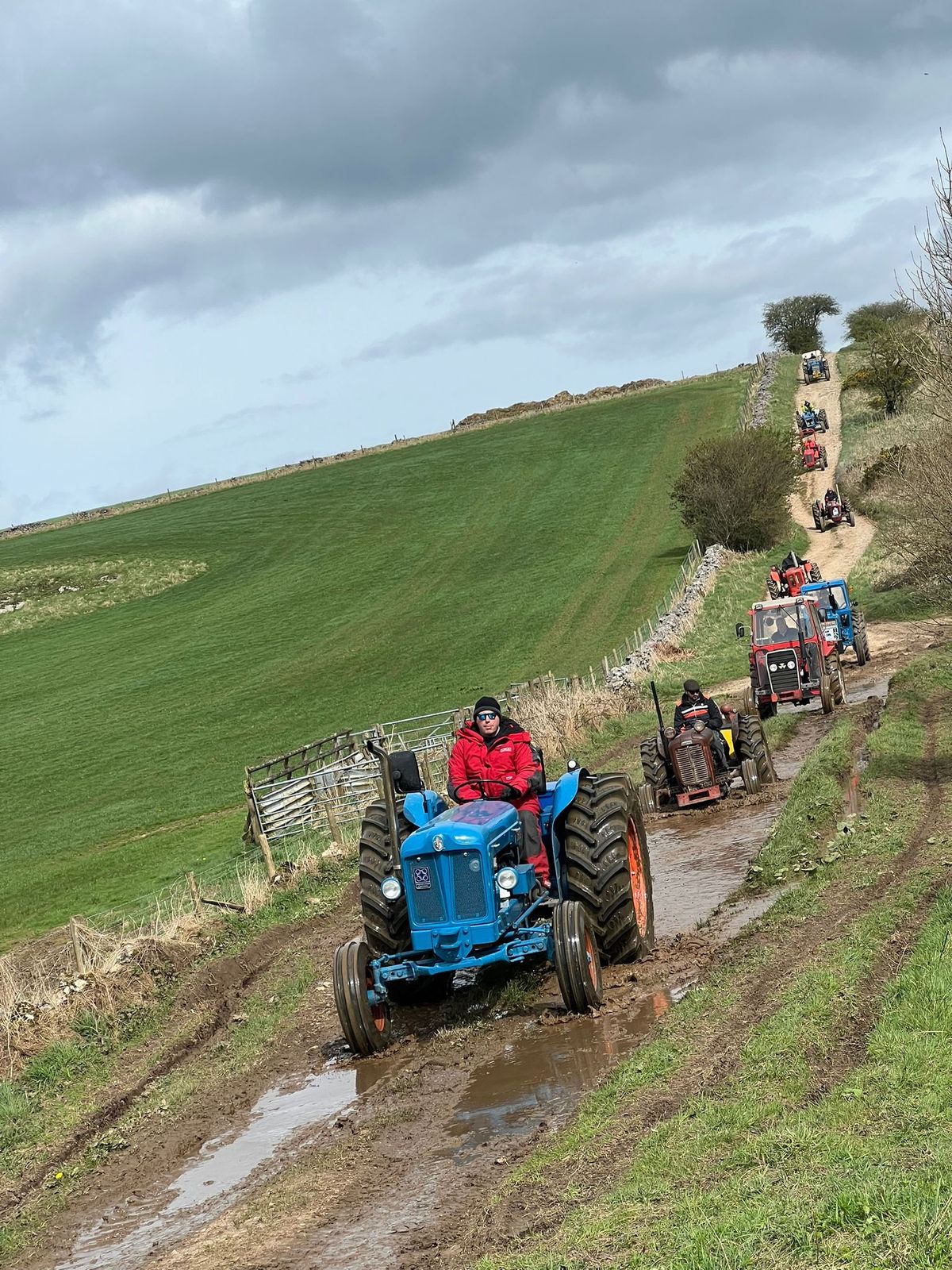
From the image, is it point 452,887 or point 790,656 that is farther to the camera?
point 790,656

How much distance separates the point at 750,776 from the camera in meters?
17.2

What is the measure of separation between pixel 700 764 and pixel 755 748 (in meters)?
0.80

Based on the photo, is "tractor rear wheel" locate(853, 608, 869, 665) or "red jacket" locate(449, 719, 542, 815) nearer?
"red jacket" locate(449, 719, 542, 815)

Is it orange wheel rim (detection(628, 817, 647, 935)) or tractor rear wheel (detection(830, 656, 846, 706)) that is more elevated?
orange wheel rim (detection(628, 817, 647, 935))

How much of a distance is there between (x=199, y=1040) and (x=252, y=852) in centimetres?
1326

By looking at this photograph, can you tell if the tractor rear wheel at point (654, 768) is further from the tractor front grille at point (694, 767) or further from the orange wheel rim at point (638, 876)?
the orange wheel rim at point (638, 876)

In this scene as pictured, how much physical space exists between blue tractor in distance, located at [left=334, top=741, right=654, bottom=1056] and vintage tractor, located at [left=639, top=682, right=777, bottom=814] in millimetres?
6401

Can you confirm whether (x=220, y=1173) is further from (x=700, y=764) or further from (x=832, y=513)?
(x=832, y=513)

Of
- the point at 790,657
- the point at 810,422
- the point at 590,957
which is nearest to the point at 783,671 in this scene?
the point at 790,657

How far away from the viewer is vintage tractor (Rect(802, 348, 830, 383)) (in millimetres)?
81562

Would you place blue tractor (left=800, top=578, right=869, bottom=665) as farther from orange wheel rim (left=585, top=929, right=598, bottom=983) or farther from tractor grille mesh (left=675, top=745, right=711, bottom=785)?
orange wheel rim (left=585, top=929, right=598, bottom=983)

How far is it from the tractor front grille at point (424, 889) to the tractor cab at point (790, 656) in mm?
15158

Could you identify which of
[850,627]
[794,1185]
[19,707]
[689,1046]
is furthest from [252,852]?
[19,707]

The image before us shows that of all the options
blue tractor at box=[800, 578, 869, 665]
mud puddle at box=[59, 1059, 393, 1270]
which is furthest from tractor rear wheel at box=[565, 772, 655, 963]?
blue tractor at box=[800, 578, 869, 665]
